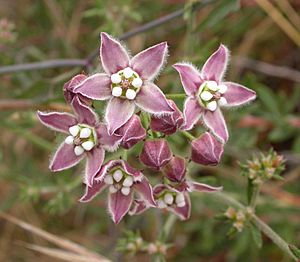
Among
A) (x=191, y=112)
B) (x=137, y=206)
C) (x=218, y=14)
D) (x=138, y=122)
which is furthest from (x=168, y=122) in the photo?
(x=218, y=14)

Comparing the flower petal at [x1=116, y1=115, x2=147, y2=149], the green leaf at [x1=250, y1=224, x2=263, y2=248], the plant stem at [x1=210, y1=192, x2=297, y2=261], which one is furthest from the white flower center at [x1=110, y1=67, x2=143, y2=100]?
the green leaf at [x1=250, y1=224, x2=263, y2=248]

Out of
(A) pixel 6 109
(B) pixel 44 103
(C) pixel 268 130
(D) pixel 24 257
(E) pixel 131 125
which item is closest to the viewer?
(E) pixel 131 125

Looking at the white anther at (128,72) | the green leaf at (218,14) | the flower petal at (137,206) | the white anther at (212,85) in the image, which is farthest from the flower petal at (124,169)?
the green leaf at (218,14)

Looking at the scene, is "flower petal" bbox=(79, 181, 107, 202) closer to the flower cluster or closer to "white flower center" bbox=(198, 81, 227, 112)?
the flower cluster

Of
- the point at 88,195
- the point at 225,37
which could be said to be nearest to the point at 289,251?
the point at 88,195

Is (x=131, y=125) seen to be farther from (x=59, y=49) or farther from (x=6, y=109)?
(x=59, y=49)

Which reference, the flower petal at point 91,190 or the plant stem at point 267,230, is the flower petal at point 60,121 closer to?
the flower petal at point 91,190

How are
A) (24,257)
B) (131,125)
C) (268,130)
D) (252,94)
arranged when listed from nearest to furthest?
1. (131,125)
2. (252,94)
3. (268,130)
4. (24,257)
